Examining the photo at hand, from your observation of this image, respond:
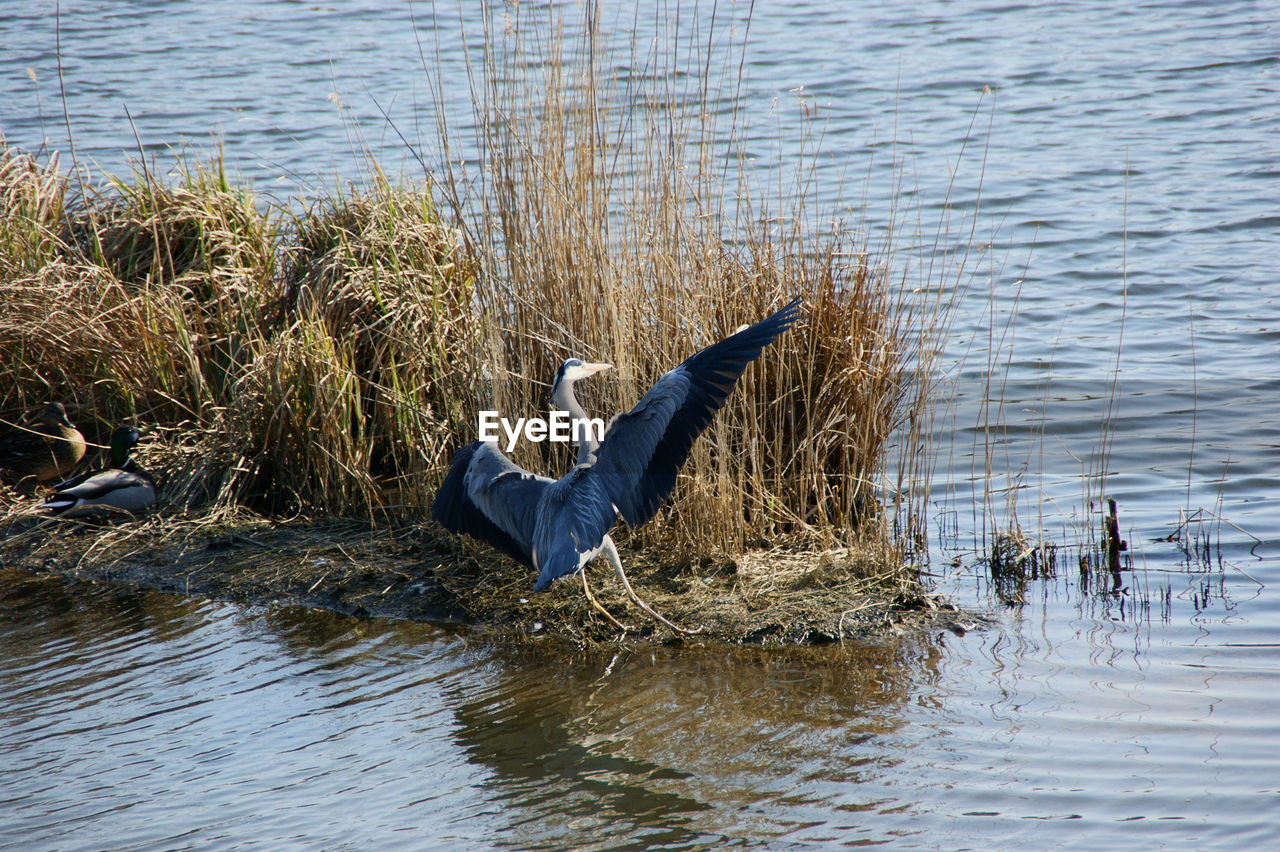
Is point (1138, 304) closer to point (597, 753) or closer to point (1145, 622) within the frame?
point (1145, 622)

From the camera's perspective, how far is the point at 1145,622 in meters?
4.55

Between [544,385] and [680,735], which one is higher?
[544,385]

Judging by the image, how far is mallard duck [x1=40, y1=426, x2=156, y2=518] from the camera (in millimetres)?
5402

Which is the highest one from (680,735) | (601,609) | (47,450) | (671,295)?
(671,295)

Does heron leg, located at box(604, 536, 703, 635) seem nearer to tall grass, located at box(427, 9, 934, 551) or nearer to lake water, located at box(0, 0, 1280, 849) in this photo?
lake water, located at box(0, 0, 1280, 849)

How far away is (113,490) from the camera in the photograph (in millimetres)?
5402

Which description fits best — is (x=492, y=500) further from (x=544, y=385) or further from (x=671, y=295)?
(x=671, y=295)

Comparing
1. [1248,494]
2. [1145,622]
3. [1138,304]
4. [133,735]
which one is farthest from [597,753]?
[1138,304]

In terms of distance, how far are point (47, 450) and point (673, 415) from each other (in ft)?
11.1

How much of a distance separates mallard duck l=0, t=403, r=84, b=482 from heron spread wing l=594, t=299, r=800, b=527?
3.01 metres

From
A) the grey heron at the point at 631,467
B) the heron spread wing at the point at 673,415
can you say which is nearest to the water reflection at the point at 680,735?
the grey heron at the point at 631,467

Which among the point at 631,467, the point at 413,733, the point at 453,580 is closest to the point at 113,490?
the point at 453,580

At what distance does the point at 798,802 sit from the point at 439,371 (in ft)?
→ 9.64

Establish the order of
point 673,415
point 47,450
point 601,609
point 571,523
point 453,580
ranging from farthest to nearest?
1. point 47,450
2. point 453,580
3. point 601,609
4. point 673,415
5. point 571,523
